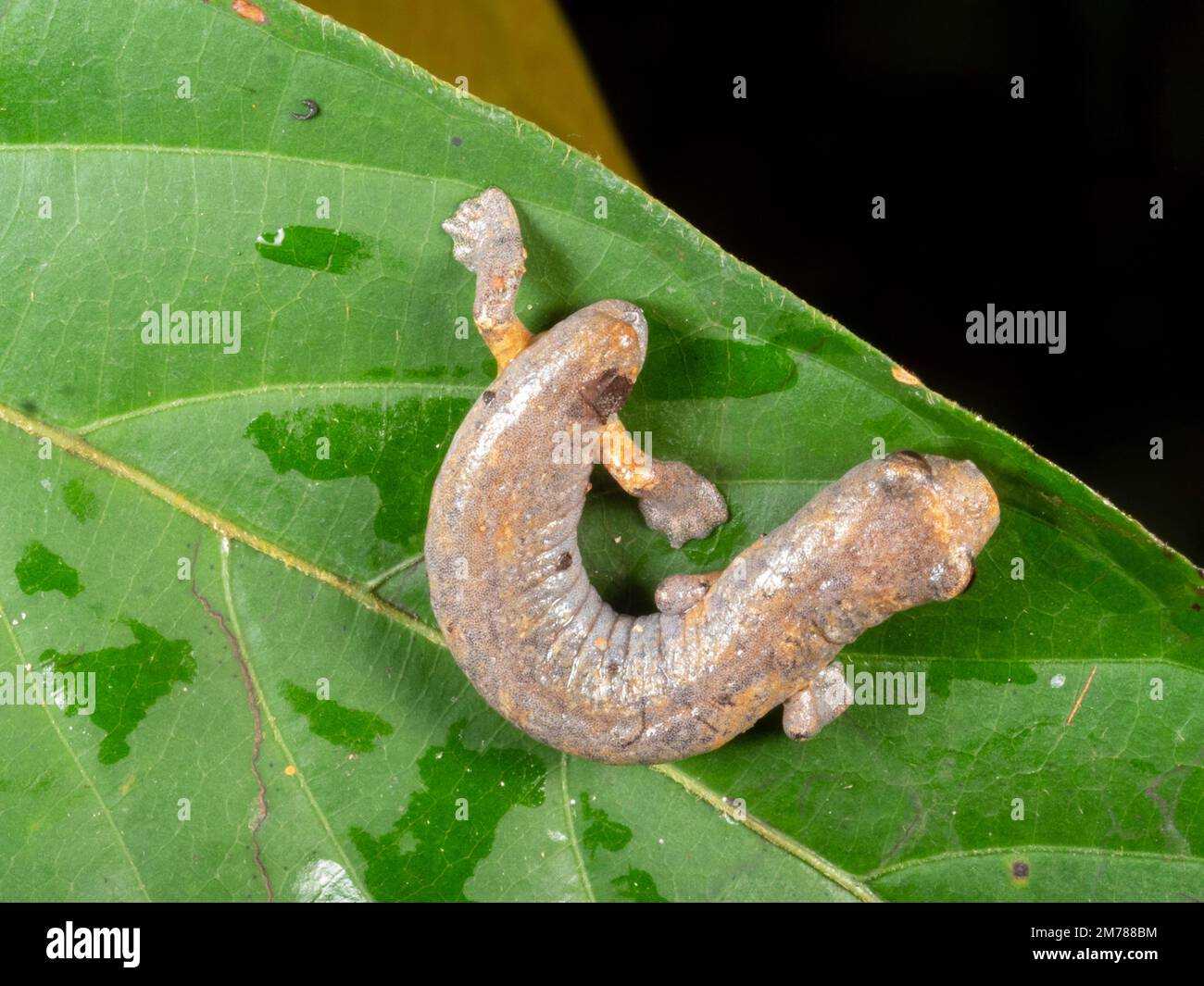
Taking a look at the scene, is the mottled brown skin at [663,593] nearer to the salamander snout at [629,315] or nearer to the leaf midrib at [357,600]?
the salamander snout at [629,315]

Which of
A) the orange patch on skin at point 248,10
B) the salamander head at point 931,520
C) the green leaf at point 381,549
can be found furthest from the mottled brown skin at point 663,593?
the orange patch on skin at point 248,10

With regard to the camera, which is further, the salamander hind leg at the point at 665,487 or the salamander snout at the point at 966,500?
the salamander hind leg at the point at 665,487

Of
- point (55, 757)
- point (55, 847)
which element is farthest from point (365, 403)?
point (55, 847)

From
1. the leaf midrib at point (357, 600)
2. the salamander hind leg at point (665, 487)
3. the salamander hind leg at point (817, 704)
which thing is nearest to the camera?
the leaf midrib at point (357, 600)

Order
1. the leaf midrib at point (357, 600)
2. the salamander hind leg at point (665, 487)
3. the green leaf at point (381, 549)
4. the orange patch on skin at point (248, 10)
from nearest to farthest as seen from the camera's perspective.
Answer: the orange patch on skin at point (248, 10)
the green leaf at point (381, 549)
the leaf midrib at point (357, 600)
the salamander hind leg at point (665, 487)

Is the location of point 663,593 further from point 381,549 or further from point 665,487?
point 381,549

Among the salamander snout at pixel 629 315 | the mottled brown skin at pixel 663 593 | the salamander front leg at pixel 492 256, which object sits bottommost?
the mottled brown skin at pixel 663 593

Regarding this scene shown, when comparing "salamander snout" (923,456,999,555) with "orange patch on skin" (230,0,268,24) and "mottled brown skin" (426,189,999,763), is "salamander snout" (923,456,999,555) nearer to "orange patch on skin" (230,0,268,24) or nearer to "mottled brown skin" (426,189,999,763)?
"mottled brown skin" (426,189,999,763)
